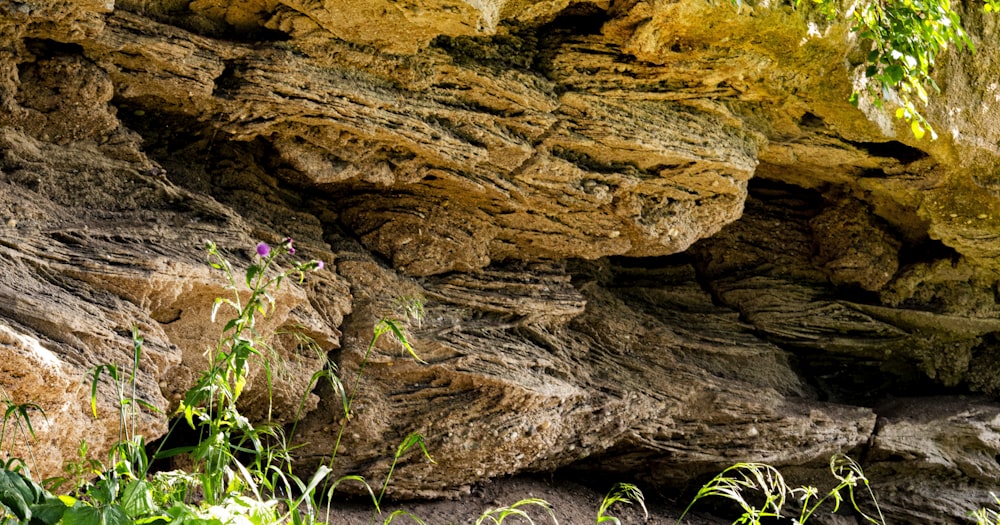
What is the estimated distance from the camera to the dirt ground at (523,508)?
525 centimetres

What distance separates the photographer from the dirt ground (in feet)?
17.2

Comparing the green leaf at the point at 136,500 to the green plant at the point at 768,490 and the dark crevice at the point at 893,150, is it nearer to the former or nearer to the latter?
the green plant at the point at 768,490

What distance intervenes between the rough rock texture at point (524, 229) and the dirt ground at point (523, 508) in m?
0.14

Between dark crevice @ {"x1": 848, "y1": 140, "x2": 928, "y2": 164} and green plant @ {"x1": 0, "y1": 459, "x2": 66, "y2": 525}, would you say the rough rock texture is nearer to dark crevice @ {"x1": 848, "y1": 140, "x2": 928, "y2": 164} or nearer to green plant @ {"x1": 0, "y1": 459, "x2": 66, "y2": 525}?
dark crevice @ {"x1": 848, "y1": 140, "x2": 928, "y2": 164}

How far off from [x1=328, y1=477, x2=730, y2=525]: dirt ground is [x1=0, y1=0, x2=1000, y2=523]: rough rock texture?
14 centimetres

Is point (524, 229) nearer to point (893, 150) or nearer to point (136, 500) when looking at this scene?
point (893, 150)

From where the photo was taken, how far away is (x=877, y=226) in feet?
22.4

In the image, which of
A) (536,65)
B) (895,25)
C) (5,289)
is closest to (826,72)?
(895,25)

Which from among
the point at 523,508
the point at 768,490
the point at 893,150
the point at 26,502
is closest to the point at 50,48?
the point at 26,502

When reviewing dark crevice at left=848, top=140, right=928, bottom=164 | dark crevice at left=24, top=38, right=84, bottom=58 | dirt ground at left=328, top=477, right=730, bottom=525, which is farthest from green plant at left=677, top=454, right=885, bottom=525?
dark crevice at left=24, top=38, right=84, bottom=58

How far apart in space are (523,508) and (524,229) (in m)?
1.89

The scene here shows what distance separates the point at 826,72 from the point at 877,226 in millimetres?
2285

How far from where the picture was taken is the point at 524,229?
5.75 meters

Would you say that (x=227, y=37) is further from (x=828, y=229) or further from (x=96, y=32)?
(x=828, y=229)
